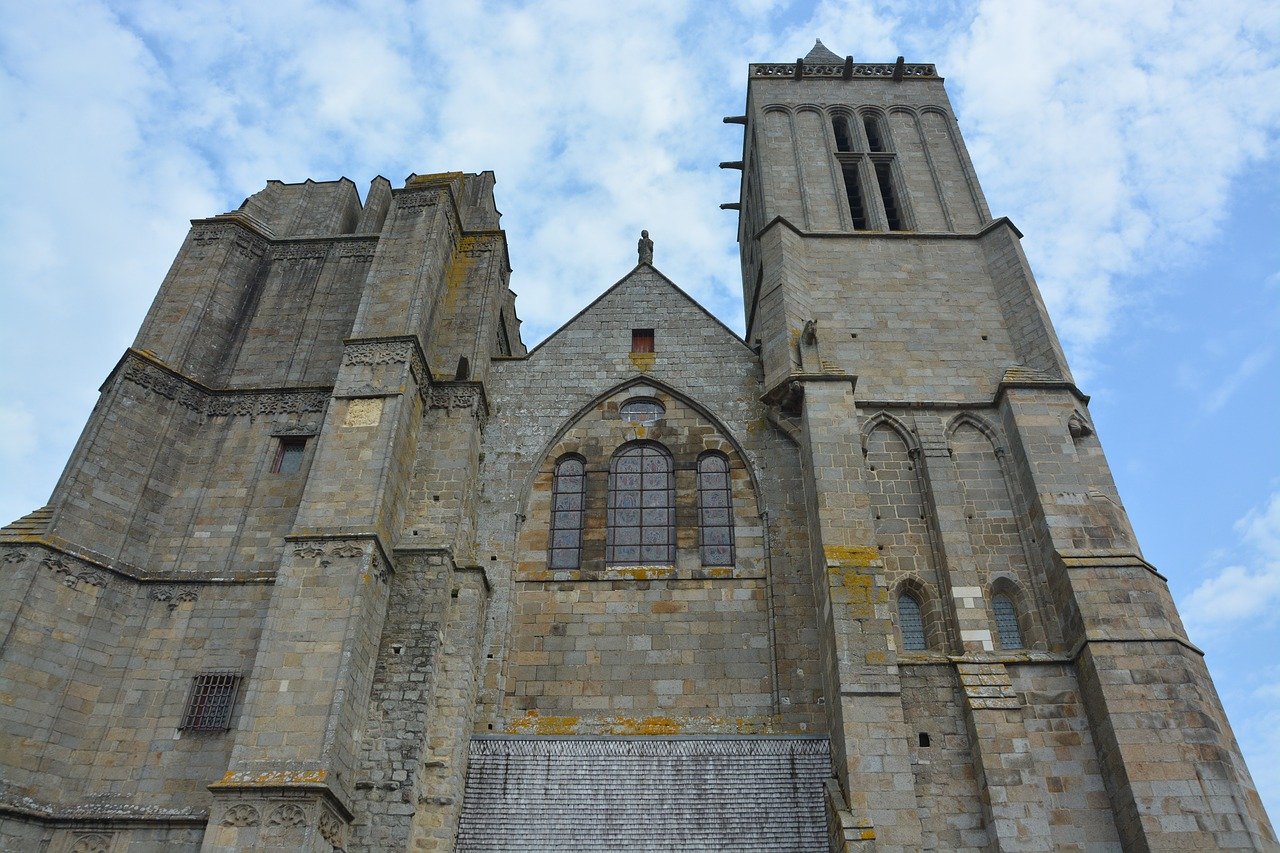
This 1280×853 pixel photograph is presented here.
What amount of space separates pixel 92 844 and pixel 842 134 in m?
20.2

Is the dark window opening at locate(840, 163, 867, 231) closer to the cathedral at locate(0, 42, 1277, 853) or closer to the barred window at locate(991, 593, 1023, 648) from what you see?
the cathedral at locate(0, 42, 1277, 853)

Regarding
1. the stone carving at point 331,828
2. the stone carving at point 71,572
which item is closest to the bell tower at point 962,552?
the stone carving at point 331,828

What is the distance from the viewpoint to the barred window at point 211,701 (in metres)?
13.1

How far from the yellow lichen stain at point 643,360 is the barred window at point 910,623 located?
20.4ft

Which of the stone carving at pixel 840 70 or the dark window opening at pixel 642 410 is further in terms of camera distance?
the stone carving at pixel 840 70

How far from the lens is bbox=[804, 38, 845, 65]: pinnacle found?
25.2 metres

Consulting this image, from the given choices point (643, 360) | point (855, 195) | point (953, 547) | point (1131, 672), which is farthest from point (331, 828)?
point (855, 195)

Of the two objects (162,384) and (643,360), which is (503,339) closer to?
(643,360)

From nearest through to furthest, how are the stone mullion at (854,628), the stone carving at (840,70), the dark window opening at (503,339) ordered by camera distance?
1. the stone mullion at (854,628)
2. the dark window opening at (503,339)
3. the stone carving at (840,70)

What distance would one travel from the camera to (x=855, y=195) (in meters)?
22.1

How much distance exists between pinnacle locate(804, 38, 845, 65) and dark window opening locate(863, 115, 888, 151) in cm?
231

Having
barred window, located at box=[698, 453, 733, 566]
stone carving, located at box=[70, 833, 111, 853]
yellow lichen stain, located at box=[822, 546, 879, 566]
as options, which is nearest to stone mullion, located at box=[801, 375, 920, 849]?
yellow lichen stain, located at box=[822, 546, 879, 566]

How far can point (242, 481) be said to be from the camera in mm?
15695

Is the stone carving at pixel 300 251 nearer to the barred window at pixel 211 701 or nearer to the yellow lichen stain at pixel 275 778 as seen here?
the barred window at pixel 211 701
